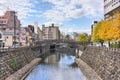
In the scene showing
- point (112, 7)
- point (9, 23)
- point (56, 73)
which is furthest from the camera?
point (9, 23)

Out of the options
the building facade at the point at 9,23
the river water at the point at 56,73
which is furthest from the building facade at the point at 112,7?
the building facade at the point at 9,23

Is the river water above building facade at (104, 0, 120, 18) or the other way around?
the other way around

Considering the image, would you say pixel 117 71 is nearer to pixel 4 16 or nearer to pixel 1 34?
pixel 1 34

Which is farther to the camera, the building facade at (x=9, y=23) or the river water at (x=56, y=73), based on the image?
the building facade at (x=9, y=23)

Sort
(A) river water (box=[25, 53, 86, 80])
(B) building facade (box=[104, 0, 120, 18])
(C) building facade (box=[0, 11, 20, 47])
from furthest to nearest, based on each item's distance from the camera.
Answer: (C) building facade (box=[0, 11, 20, 47]) → (B) building facade (box=[104, 0, 120, 18]) → (A) river water (box=[25, 53, 86, 80])

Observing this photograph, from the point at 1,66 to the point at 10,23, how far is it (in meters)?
79.6

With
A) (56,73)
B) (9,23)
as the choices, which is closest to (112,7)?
(56,73)

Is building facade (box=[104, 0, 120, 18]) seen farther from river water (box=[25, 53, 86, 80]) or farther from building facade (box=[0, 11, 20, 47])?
building facade (box=[0, 11, 20, 47])

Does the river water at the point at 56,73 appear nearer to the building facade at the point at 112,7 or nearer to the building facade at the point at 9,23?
the building facade at the point at 112,7

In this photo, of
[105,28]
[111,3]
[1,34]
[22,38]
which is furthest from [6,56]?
Result: [22,38]

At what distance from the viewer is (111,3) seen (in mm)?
82000

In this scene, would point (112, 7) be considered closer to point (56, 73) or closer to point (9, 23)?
point (56, 73)

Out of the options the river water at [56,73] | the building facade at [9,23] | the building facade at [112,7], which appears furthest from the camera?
the building facade at [9,23]

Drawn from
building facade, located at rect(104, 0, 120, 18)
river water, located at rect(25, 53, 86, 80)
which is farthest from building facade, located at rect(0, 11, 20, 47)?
river water, located at rect(25, 53, 86, 80)
